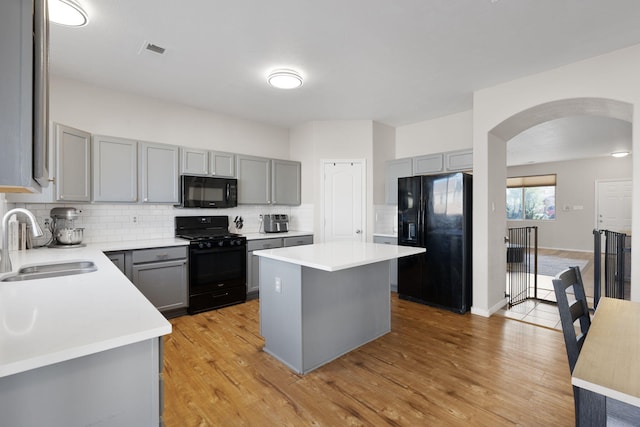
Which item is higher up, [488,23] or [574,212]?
[488,23]

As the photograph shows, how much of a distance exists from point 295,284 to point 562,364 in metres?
2.25

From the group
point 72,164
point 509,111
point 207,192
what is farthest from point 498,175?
point 72,164

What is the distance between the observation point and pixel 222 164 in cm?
430

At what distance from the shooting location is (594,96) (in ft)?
9.32

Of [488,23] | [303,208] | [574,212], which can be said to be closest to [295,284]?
[488,23]

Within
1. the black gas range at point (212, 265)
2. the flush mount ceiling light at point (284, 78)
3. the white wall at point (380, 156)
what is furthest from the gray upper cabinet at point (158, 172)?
the white wall at point (380, 156)

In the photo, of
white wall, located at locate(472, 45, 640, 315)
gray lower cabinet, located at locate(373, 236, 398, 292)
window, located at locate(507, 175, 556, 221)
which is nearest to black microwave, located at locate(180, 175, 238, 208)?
gray lower cabinet, located at locate(373, 236, 398, 292)

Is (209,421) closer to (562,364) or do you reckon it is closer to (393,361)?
(393,361)

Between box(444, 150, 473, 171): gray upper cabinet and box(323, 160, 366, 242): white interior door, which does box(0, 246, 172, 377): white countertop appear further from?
box(444, 150, 473, 171): gray upper cabinet

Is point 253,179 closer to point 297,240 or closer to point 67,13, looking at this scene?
point 297,240

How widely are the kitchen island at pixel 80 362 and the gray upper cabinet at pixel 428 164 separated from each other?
13.2 feet

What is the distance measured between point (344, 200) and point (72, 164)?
345 cm

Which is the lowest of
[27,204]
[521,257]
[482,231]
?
[521,257]

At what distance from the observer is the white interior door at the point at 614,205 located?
309 inches
